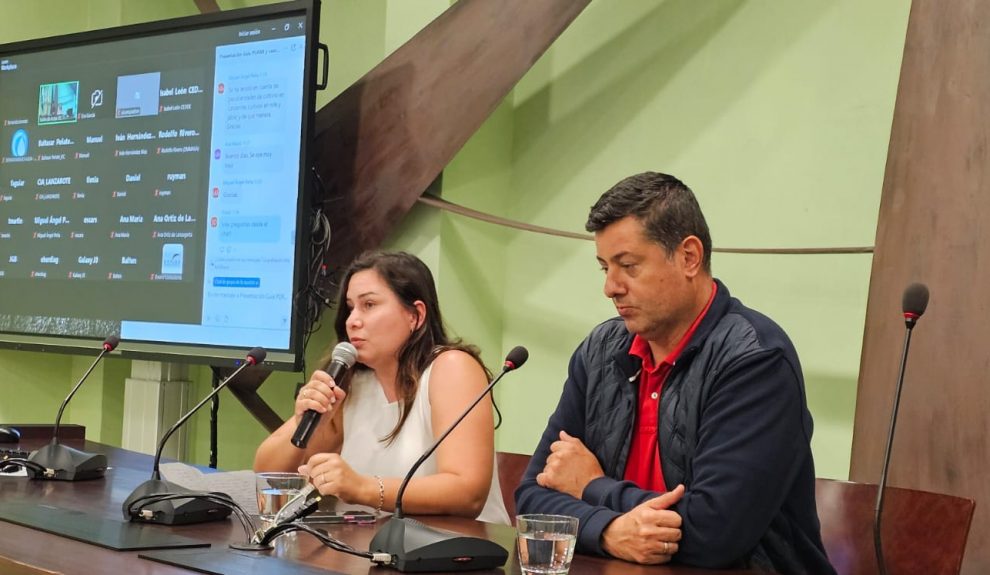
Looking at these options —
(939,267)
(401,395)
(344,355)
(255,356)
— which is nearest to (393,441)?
(401,395)

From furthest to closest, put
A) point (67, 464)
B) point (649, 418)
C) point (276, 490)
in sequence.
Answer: point (67, 464)
point (649, 418)
point (276, 490)

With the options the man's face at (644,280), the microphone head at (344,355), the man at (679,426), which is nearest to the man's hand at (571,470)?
the man at (679,426)

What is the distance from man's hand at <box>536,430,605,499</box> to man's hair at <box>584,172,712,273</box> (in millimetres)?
394

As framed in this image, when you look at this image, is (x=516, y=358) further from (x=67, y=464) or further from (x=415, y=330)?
(x=67, y=464)

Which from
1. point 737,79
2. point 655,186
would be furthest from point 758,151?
point 655,186

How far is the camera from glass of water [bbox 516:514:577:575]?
1515 millimetres

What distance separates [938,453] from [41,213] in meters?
3.19

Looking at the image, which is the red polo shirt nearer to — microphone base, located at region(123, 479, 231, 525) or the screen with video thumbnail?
microphone base, located at region(123, 479, 231, 525)

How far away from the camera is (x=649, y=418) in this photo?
2.10 metres

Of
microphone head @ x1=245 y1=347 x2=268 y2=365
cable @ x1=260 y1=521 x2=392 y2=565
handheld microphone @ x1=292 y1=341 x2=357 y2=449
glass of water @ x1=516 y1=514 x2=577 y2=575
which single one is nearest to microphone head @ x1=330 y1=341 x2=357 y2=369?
handheld microphone @ x1=292 y1=341 x2=357 y2=449

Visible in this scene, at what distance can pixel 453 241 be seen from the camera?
3656 millimetres

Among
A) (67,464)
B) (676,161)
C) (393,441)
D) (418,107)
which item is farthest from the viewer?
(418,107)

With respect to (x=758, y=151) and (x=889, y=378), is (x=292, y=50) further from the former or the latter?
(x=889, y=378)

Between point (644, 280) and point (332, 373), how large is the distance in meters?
0.66
